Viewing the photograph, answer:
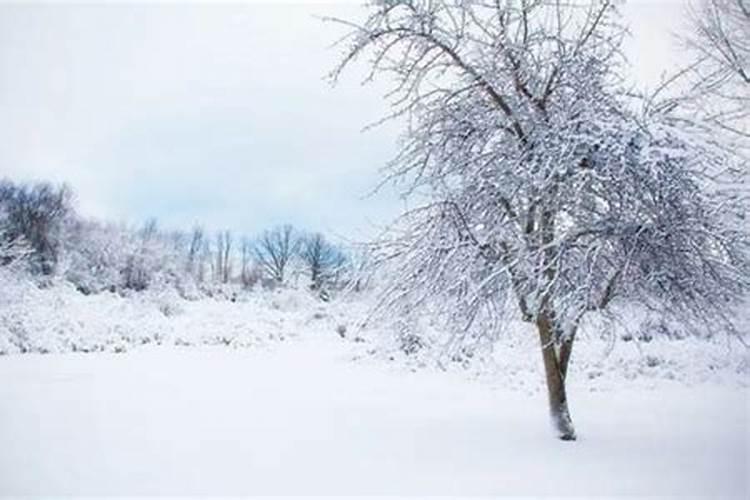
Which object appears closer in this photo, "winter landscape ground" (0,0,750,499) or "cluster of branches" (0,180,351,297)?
"winter landscape ground" (0,0,750,499)

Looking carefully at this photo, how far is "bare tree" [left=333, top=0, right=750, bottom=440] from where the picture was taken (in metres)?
4.86

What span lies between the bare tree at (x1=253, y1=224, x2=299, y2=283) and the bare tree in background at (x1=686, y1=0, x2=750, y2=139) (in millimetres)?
13704

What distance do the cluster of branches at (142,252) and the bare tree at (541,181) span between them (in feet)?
4.38

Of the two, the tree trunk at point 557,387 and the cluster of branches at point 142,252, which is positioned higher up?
the cluster of branches at point 142,252

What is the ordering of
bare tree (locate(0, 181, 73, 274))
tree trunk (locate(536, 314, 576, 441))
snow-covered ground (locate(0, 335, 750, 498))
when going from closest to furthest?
snow-covered ground (locate(0, 335, 750, 498))
tree trunk (locate(536, 314, 576, 441))
bare tree (locate(0, 181, 73, 274))

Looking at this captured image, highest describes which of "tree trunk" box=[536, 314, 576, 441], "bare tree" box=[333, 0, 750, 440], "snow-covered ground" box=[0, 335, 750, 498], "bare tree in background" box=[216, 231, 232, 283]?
"bare tree in background" box=[216, 231, 232, 283]

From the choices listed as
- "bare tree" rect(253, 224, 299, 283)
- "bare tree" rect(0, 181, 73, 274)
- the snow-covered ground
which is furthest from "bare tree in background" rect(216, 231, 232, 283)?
the snow-covered ground

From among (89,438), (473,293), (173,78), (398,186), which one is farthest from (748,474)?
(173,78)

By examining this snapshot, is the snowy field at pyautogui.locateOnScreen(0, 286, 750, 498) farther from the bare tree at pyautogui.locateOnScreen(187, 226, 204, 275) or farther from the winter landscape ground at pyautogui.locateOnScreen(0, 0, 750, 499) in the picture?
the bare tree at pyautogui.locateOnScreen(187, 226, 204, 275)

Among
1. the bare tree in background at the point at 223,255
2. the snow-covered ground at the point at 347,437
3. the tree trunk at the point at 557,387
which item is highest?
the bare tree in background at the point at 223,255

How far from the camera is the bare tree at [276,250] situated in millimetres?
21484

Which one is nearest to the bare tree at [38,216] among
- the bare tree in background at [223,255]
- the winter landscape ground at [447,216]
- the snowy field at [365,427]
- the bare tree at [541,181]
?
the winter landscape ground at [447,216]

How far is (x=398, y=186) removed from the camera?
231 inches

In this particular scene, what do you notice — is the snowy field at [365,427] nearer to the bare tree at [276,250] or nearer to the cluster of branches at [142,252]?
the cluster of branches at [142,252]
